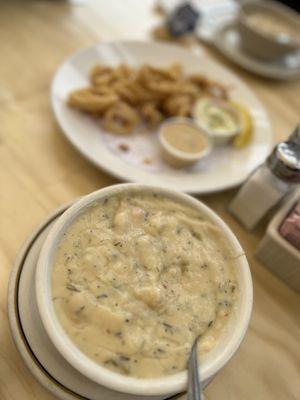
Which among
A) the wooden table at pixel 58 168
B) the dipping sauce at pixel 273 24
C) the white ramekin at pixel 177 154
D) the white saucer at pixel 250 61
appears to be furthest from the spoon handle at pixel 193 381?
the dipping sauce at pixel 273 24

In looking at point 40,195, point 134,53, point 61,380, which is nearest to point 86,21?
point 134,53

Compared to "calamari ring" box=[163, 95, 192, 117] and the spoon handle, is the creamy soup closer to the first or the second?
the spoon handle

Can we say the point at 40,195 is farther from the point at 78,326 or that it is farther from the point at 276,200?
the point at 276,200

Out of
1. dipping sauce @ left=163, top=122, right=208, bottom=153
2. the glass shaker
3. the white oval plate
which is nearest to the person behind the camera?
the glass shaker

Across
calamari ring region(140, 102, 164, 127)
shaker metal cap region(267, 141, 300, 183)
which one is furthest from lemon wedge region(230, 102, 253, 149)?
shaker metal cap region(267, 141, 300, 183)

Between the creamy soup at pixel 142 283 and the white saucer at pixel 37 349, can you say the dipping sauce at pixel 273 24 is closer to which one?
the creamy soup at pixel 142 283
